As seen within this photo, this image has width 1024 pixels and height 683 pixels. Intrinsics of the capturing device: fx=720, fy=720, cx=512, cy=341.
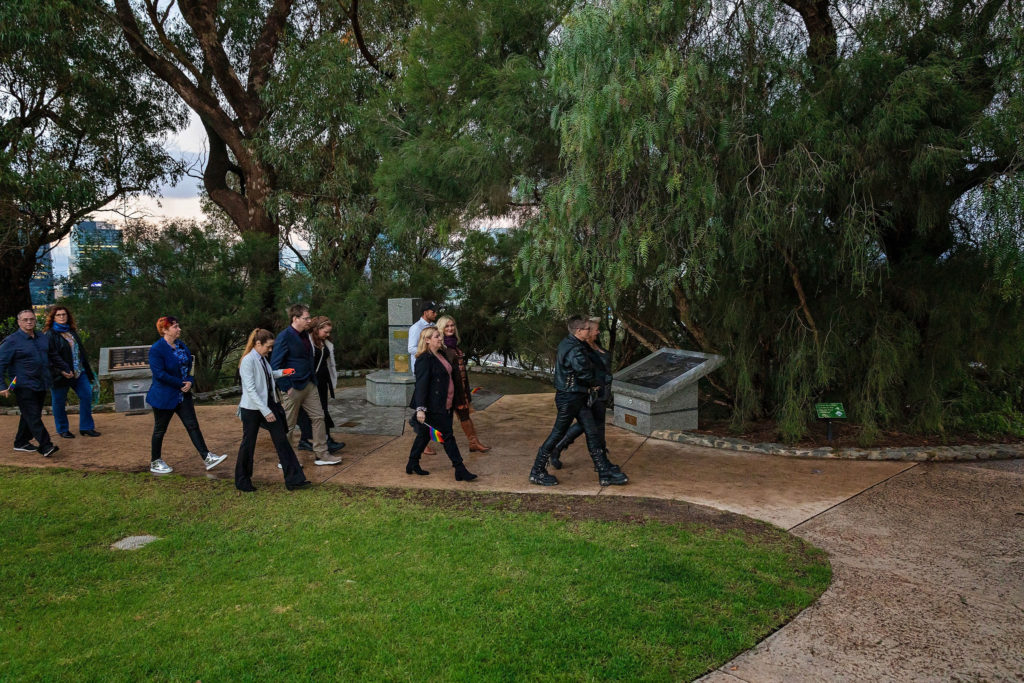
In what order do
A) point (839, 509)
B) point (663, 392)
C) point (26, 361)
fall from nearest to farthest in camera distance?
point (839, 509), point (26, 361), point (663, 392)

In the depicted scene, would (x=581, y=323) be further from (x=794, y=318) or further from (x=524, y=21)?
(x=524, y=21)

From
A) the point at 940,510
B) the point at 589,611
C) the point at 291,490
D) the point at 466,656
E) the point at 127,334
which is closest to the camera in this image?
the point at 466,656

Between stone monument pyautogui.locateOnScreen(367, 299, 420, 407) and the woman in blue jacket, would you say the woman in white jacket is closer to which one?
the woman in blue jacket

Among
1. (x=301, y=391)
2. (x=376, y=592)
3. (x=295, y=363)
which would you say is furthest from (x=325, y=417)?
(x=376, y=592)

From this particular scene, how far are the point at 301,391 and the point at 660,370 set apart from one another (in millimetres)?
4733

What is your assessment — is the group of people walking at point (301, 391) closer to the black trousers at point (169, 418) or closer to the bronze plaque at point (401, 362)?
the black trousers at point (169, 418)

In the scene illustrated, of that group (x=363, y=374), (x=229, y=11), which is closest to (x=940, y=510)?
(x=363, y=374)

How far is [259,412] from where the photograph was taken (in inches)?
268

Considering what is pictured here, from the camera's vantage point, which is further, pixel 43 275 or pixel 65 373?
pixel 43 275

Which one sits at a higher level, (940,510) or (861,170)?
(861,170)

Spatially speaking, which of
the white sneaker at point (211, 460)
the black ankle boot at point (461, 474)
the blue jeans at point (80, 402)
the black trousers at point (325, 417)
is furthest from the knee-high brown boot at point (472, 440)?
the blue jeans at point (80, 402)

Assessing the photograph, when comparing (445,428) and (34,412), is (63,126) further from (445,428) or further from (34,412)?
(445,428)

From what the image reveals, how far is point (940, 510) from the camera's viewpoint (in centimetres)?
634

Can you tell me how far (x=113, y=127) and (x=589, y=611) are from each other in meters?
18.4
